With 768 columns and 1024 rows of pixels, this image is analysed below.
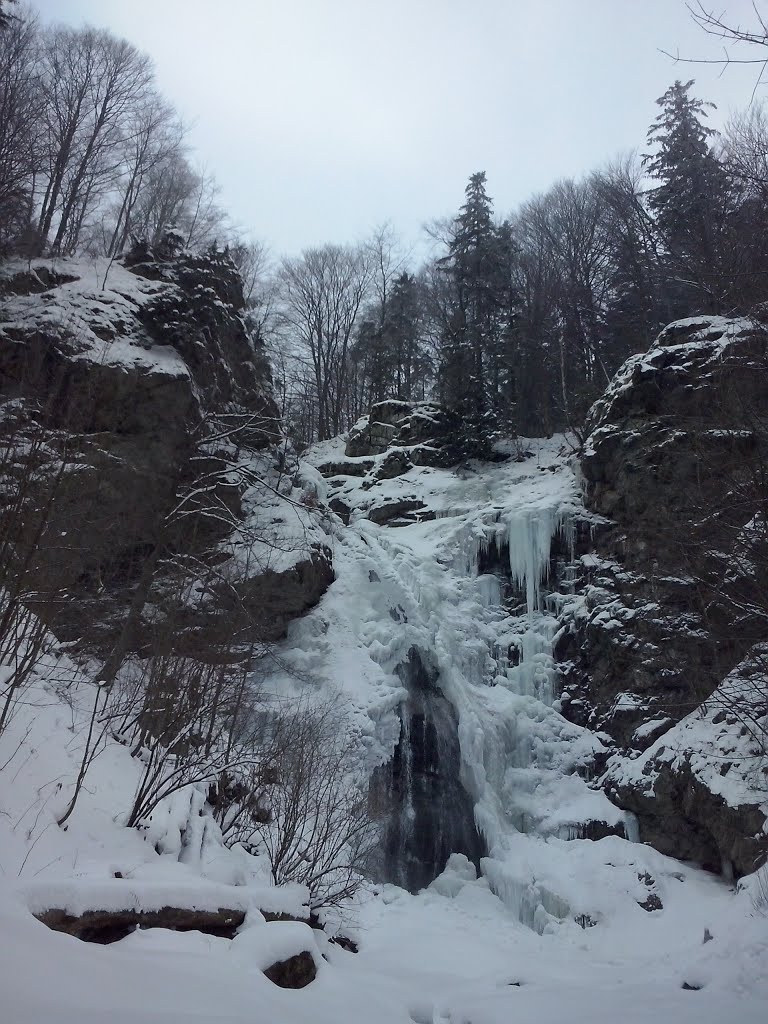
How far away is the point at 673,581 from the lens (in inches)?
477

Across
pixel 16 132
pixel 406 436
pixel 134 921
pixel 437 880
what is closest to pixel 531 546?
pixel 437 880

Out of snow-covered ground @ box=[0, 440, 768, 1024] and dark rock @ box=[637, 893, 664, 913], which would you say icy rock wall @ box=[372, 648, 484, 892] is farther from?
dark rock @ box=[637, 893, 664, 913]

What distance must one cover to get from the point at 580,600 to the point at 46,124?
20.4 metres

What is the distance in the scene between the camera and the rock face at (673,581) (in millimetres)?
8234

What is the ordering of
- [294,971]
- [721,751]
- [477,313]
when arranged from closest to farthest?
[294,971] → [721,751] → [477,313]

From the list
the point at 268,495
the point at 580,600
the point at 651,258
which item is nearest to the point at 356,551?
the point at 268,495

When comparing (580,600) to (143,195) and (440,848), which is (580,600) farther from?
(143,195)

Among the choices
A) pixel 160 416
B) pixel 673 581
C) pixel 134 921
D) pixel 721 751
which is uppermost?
pixel 160 416

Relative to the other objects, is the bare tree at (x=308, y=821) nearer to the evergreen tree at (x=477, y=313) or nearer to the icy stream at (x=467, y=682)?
the icy stream at (x=467, y=682)

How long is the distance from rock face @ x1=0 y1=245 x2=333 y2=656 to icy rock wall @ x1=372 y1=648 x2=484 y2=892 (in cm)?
355

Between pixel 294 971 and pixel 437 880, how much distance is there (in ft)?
23.6

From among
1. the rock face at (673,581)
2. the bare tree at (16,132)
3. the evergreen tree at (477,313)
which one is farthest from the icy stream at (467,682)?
the bare tree at (16,132)

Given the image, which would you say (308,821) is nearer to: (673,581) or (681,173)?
(673,581)

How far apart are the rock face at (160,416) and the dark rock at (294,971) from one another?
4663mm
